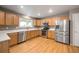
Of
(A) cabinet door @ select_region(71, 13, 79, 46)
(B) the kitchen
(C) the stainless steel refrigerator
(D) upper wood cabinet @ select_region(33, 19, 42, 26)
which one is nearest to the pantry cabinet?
(B) the kitchen

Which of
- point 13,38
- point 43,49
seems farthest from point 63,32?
point 13,38

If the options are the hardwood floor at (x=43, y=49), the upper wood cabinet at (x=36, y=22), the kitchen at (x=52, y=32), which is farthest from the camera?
the upper wood cabinet at (x=36, y=22)

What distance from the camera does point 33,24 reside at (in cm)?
783

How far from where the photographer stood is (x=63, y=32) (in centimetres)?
500

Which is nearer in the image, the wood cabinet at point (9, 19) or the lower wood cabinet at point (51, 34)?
the wood cabinet at point (9, 19)

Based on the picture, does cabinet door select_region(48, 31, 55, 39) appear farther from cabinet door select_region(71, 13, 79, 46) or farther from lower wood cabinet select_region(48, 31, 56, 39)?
cabinet door select_region(71, 13, 79, 46)

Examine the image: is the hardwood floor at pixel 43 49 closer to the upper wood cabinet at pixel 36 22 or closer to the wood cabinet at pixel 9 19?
the wood cabinet at pixel 9 19

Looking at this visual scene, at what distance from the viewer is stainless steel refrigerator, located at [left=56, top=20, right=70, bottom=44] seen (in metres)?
4.84

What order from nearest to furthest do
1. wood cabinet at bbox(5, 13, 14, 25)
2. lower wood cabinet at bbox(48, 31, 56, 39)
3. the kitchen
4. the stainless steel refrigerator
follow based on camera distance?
the kitchen
wood cabinet at bbox(5, 13, 14, 25)
the stainless steel refrigerator
lower wood cabinet at bbox(48, 31, 56, 39)

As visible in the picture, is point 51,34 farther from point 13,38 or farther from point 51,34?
point 13,38

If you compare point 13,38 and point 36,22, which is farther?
point 36,22

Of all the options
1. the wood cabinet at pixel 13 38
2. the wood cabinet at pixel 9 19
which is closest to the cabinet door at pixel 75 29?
the wood cabinet at pixel 13 38

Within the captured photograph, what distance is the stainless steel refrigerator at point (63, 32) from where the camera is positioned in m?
4.84
